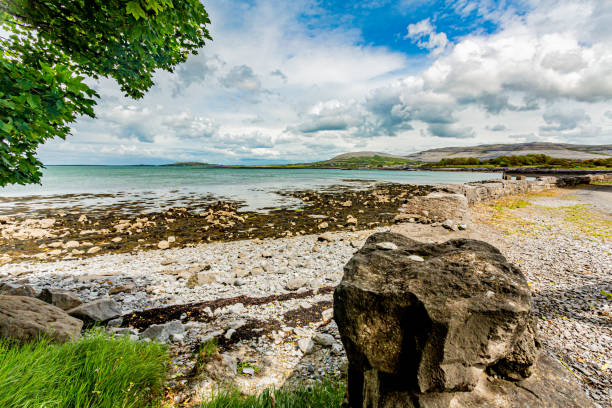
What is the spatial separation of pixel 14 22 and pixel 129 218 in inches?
725

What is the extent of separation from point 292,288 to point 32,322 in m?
5.28

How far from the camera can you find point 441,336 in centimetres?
231

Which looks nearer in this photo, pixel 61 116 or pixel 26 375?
pixel 26 375

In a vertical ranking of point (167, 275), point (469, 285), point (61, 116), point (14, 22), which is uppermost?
point (14, 22)

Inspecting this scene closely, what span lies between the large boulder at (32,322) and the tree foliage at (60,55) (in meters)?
2.22

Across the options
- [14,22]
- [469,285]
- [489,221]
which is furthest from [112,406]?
[489,221]

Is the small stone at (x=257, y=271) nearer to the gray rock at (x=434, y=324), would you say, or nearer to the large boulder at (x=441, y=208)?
the gray rock at (x=434, y=324)

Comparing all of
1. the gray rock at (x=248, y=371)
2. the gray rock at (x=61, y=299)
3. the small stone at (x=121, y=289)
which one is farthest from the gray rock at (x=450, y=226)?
the gray rock at (x=61, y=299)

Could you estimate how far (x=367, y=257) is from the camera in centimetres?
323

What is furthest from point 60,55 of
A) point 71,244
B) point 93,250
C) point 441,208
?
point 441,208

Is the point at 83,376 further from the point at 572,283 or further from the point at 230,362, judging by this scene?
the point at 572,283

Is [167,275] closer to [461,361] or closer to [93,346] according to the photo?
[93,346]

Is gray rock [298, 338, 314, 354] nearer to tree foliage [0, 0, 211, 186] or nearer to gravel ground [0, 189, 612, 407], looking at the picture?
gravel ground [0, 189, 612, 407]

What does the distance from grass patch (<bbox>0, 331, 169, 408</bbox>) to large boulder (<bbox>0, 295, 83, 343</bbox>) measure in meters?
0.24
